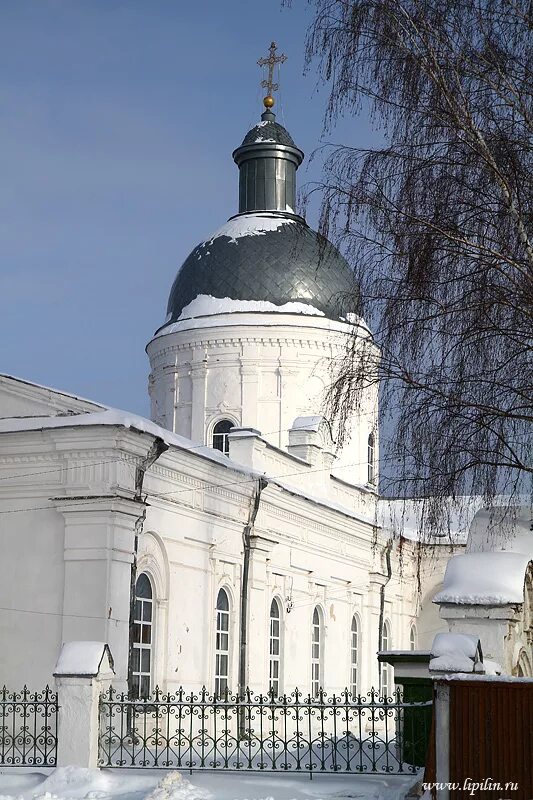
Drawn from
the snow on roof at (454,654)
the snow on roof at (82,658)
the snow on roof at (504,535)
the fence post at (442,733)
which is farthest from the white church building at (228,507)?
the snow on roof at (82,658)

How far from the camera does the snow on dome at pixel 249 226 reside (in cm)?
2773

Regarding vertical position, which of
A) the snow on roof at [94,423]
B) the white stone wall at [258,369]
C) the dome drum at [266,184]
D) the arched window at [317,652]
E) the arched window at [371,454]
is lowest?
the arched window at [317,652]

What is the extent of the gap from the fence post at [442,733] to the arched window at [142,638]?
766cm

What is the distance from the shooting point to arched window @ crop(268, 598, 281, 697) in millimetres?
21453

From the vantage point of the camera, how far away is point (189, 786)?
33.7ft

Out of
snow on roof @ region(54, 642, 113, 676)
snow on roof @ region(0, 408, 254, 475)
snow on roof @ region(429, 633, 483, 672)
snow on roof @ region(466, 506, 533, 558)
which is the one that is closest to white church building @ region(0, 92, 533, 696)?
snow on roof @ region(0, 408, 254, 475)

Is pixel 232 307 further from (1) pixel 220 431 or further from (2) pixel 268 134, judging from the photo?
(2) pixel 268 134

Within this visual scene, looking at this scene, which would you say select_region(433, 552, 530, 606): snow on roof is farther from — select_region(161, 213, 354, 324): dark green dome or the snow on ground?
select_region(161, 213, 354, 324): dark green dome

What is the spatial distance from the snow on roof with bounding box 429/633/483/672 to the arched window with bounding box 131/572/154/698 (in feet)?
24.4

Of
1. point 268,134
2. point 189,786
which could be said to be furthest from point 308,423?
point 189,786

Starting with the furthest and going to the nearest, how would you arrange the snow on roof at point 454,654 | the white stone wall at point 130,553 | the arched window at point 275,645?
1. the arched window at point 275,645
2. the white stone wall at point 130,553
3. the snow on roof at point 454,654

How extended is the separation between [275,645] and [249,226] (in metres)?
10.8

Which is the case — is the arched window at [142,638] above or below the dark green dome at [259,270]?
below

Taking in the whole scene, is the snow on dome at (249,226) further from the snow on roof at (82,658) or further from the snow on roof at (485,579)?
the snow on roof at (82,658)
